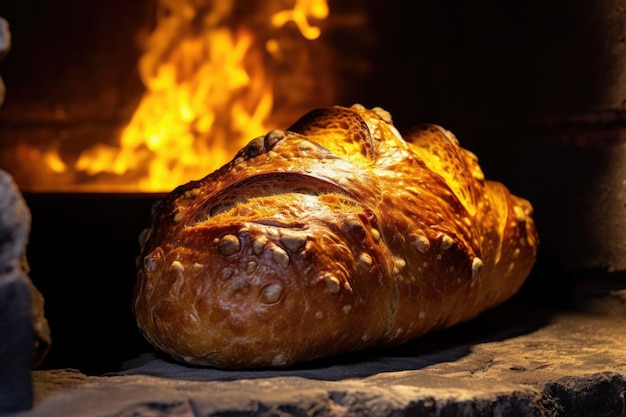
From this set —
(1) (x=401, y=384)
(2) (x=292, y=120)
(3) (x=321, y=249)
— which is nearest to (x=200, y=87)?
(2) (x=292, y=120)

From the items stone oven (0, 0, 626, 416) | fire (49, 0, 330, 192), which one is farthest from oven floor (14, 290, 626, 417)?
fire (49, 0, 330, 192)

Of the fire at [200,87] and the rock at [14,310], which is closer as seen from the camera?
the rock at [14,310]

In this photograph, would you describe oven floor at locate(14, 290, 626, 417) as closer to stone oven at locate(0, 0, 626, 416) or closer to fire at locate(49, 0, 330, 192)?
stone oven at locate(0, 0, 626, 416)

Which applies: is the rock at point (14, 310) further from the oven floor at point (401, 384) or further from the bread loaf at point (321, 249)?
the bread loaf at point (321, 249)

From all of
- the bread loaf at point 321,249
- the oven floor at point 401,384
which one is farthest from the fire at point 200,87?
the oven floor at point 401,384

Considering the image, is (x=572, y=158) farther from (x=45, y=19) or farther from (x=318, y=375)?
(x=45, y=19)
